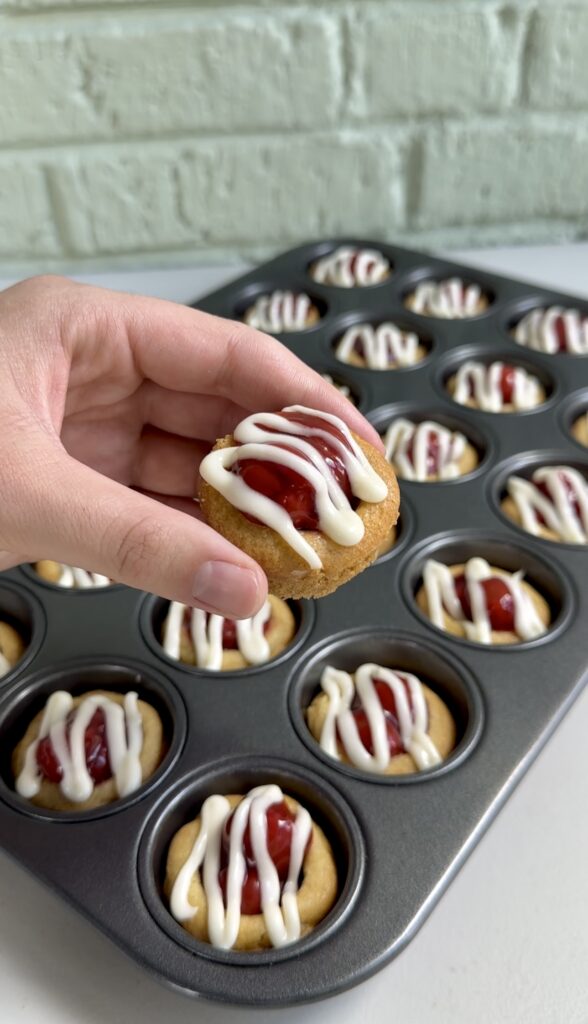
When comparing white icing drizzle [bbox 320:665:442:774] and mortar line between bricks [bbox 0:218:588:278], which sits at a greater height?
mortar line between bricks [bbox 0:218:588:278]

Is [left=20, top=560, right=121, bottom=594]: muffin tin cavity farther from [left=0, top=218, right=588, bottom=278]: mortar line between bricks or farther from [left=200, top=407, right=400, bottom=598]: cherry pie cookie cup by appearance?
[left=0, top=218, right=588, bottom=278]: mortar line between bricks

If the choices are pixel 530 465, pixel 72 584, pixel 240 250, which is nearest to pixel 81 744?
pixel 72 584

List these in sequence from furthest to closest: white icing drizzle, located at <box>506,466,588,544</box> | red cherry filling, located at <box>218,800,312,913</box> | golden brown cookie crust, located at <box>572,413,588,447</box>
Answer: golden brown cookie crust, located at <box>572,413,588,447</box>
white icing drizzle, located at <box>506,466,588,544</box>
red cherry filling, located at <box>218,800,312,913</box>

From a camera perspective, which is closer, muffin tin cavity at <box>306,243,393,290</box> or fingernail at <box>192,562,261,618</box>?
fingernail at <box>192,562,261,618</box>

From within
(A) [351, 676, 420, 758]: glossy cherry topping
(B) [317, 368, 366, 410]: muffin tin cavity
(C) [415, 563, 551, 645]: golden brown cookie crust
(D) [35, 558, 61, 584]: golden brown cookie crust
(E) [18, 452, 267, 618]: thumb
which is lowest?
(C) [415, 563, 551, 645]: golden brown cookie crust

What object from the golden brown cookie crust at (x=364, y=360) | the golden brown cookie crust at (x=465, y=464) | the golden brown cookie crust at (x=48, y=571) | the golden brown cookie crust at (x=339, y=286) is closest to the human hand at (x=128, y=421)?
the golden brown cookie crust at (x=48, y=571)

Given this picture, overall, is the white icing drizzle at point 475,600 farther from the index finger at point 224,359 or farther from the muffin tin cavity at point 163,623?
the index finger at point 224,359

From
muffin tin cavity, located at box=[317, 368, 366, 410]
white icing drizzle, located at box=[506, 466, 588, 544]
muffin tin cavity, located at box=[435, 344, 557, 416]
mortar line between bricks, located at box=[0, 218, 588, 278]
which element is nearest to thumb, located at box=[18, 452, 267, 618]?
white icing drizzle, located at box=[506, 466, 588, 544]

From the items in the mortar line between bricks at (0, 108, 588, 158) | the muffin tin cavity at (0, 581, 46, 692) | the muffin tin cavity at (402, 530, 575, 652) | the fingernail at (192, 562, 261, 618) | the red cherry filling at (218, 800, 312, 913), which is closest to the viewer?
the fingernail at (192, 562, 261, 618)
